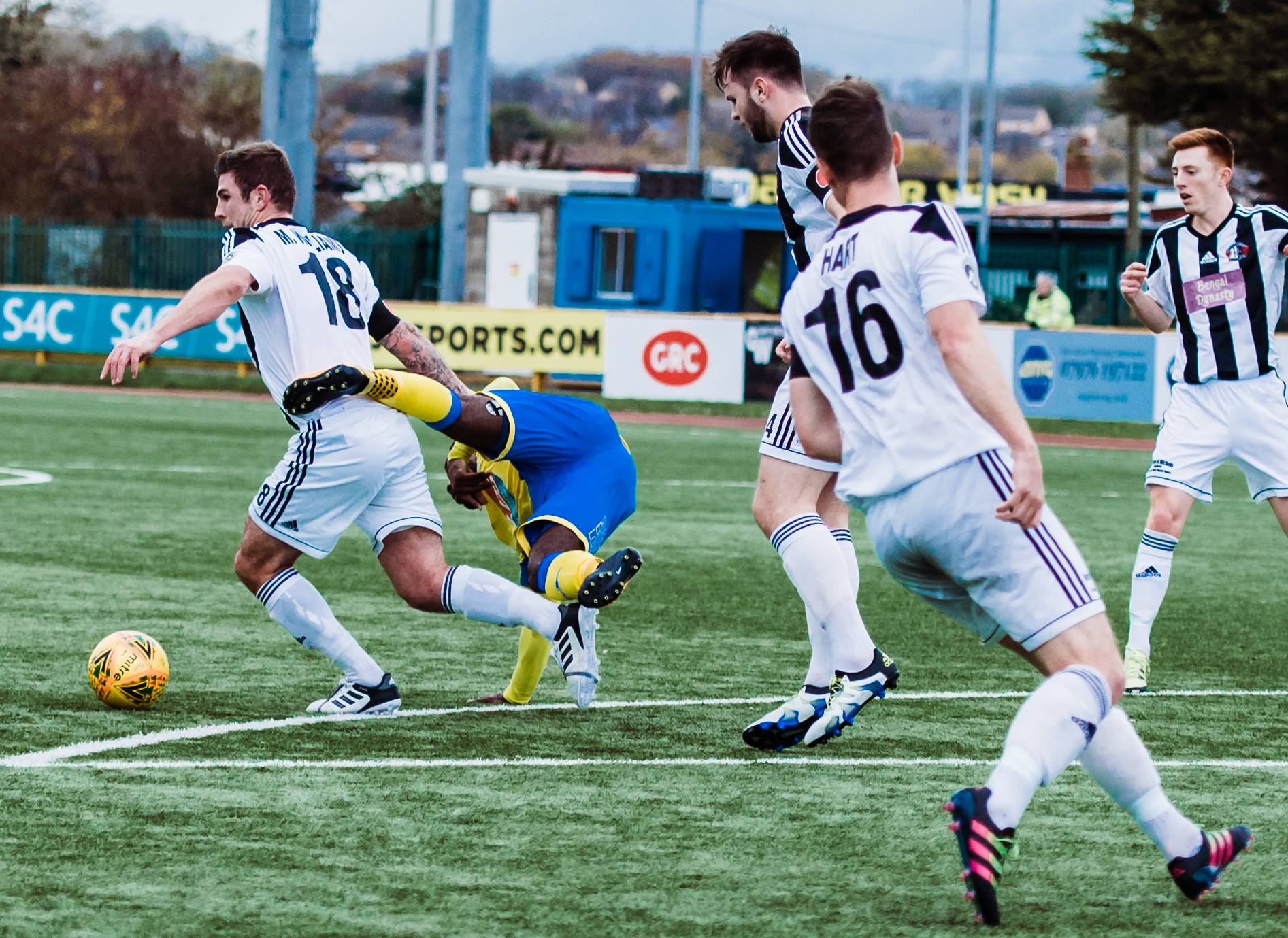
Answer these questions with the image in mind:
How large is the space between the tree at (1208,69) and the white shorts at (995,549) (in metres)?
31.9

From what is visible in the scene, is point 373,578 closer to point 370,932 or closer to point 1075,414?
point 370,932

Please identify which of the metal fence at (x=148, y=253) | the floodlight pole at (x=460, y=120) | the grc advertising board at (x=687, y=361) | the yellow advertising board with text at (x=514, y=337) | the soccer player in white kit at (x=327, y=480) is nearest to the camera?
the soccer player in white kit at (x=327, y=480)

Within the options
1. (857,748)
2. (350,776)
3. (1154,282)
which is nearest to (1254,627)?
(1154,282)

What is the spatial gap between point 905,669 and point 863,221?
3.76 metres

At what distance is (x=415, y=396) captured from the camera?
249 inches

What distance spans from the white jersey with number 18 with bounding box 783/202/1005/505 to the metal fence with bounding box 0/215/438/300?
3138 centimetres

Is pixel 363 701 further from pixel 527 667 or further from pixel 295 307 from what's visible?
pixel 295 307

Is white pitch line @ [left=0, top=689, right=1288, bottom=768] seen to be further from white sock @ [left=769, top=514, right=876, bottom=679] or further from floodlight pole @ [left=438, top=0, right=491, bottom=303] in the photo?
floodlight pole @ [left=438, top=0, right=491, bottom=303]

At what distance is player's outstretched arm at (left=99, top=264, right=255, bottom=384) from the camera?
225 inches

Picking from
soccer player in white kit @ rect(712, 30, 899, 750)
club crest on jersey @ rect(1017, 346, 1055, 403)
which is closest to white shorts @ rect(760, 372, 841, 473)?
soccer player in white kit @ rect(712, 30, 899, 750)

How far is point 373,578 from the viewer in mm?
10508

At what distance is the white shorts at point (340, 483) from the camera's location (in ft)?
21.1

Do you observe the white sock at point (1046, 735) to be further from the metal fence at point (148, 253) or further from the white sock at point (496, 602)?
the metal fence at point (148, 253)

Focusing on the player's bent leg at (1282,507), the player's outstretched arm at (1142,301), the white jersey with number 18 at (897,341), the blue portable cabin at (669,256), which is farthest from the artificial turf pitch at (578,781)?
the blue portable cabin at (669,256)
